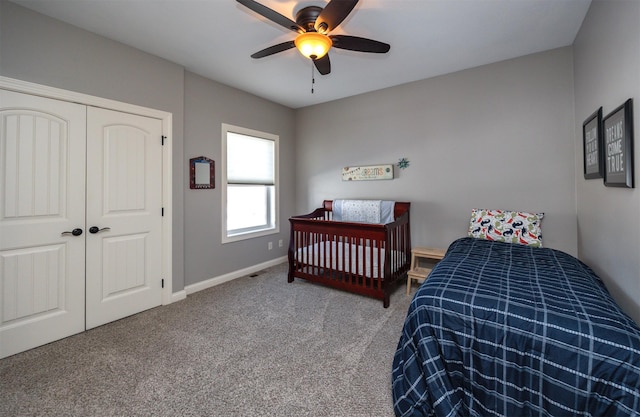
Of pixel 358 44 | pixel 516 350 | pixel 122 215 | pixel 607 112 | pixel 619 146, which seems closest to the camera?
pixel 516 350

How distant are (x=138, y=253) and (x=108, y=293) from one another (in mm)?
418

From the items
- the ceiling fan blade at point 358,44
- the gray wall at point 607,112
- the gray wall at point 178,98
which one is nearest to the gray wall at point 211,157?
the gray wall at point 178,98

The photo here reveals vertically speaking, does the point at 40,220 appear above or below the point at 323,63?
below

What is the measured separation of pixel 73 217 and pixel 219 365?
1768mm

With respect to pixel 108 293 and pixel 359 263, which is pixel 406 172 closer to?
pixel 359 263

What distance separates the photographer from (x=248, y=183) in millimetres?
3939

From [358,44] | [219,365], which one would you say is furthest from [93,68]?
[219,365]

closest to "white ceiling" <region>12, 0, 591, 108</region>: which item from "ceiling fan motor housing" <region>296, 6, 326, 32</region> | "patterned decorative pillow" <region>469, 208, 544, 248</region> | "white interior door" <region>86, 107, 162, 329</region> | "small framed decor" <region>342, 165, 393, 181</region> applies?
"ceiling fan motor housing" <region>296, 6, 326, 32</region>

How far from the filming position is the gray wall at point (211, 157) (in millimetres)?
3156

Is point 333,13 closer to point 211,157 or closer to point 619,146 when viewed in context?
point 619,146

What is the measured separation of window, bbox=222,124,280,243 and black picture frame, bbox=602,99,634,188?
357 centimetres

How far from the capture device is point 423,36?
95.3 inches

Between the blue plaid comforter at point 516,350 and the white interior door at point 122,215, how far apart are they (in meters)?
2.54

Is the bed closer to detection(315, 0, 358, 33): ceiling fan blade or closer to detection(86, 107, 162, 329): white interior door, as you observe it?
detection(86, 107, 162, 329): white interior door
